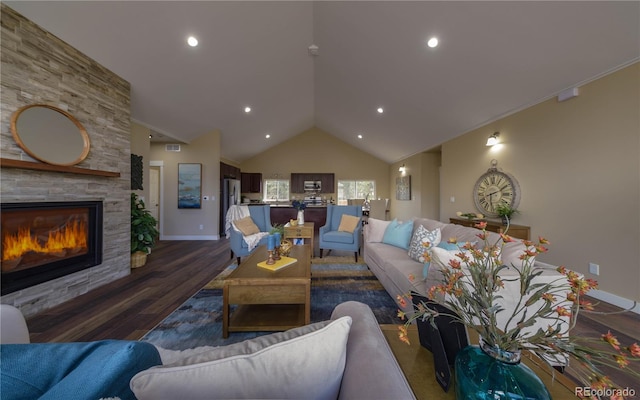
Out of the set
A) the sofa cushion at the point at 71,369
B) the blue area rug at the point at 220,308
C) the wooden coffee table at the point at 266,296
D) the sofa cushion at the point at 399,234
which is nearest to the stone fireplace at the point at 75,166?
the blue area rug at the point at 220,308

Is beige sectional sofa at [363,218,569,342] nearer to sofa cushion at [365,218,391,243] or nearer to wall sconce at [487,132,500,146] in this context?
sofa cushion at [365,218,391,243]

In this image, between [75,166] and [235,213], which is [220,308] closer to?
[235,213]

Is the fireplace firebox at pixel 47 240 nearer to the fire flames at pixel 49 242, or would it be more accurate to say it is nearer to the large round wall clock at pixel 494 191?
the fire flames at pixel 49 242

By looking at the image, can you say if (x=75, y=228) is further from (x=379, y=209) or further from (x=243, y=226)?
(x=379, y=209)

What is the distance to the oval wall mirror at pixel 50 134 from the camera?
2.15 m

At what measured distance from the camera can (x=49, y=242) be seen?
2402mm

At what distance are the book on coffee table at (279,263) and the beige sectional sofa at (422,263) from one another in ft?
3.45

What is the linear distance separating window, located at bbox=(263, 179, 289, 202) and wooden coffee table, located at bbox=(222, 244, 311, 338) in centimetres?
710

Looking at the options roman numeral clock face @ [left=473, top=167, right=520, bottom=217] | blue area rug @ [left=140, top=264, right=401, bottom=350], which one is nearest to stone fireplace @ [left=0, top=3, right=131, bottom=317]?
blue area rug @ [left=140, top=264, right=401, bottom=350]

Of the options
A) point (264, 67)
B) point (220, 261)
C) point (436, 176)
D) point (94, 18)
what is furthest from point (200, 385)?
point (436, 176)

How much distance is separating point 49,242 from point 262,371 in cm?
318

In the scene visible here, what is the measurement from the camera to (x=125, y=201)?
128 inches

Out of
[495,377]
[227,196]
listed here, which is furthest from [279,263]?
[227,196]

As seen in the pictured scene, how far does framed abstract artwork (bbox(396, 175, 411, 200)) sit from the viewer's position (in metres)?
7.37
